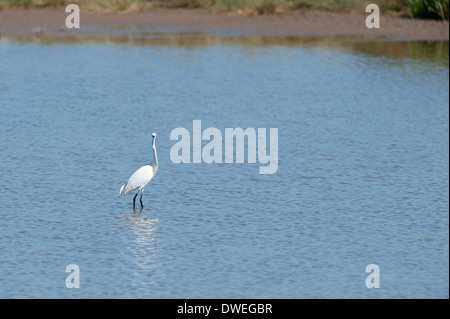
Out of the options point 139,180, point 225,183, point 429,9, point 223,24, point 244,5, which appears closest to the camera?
point 139,180

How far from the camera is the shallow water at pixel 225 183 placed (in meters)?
10.3

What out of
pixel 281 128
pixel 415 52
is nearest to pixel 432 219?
pixel 281 128

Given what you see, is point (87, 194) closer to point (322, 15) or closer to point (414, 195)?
point (414, 195)

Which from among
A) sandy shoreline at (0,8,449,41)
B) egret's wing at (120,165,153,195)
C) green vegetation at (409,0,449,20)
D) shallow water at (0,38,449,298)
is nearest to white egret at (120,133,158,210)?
egret's wing at (120,165,153,195)

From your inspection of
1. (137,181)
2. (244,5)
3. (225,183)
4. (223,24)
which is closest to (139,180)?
(137,181)

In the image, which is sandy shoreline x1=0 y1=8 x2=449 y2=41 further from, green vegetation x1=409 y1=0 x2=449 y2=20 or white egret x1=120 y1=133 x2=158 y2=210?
white egret x1=120 y1=133 x2=158 y2=210

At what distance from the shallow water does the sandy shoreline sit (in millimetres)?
5185

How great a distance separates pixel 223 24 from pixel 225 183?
19.2 meters

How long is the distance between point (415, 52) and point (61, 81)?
36.8 ft

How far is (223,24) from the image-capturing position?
32.8 metres

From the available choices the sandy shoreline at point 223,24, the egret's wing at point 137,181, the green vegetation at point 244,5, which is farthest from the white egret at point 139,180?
the green vegetation at point 244,5

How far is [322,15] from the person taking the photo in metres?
33.4

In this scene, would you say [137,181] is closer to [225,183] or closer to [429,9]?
[225,183]

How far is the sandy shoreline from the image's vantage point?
3109cm
